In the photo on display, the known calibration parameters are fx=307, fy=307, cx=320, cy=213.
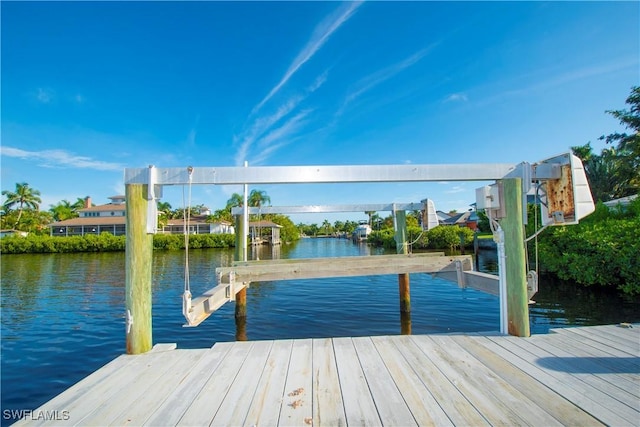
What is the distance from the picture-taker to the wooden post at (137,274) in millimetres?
3439

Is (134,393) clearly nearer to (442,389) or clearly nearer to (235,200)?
(442,389)

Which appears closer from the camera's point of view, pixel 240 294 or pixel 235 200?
→ pixel 240 294

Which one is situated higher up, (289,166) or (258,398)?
(289,166)

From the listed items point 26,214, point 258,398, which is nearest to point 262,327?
point 258,398

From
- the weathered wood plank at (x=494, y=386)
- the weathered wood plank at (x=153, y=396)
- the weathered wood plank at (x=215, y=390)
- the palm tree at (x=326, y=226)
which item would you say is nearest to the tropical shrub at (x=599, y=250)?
the weathered wood plank at (x=494, y=386)

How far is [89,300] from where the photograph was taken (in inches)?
462

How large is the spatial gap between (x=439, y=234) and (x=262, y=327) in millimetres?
27936

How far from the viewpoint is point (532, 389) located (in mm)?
2504

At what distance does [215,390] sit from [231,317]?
281 inches

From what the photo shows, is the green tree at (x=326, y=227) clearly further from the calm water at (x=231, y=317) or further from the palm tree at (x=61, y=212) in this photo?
the calm water at (x=231, y=317)

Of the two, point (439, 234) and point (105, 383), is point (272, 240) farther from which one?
point (105, 383)

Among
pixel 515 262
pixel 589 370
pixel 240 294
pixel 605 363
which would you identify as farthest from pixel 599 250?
pixel 240 294

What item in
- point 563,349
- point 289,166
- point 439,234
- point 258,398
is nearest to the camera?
point 258,398

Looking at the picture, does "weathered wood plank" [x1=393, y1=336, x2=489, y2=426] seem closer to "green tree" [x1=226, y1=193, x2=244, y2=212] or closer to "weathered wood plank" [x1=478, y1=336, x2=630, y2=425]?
"weathered wood plank" [x1=478, y1=336, x2=630, y2=425]
